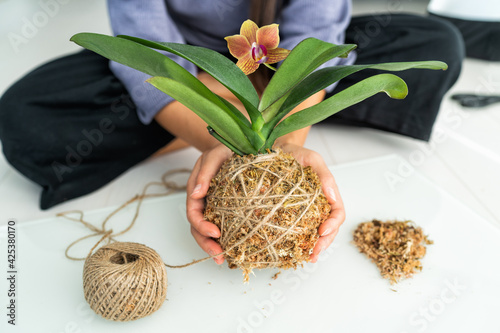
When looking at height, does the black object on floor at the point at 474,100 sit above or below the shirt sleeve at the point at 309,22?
below

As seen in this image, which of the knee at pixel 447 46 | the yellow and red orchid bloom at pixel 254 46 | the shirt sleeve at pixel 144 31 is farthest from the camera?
the knee at pixel 447 46

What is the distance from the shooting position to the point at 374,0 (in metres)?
3.19

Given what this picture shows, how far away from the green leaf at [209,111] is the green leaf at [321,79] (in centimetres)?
6

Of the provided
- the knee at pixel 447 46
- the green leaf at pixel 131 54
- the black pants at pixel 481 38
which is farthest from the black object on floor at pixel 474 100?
the green leaf at pixel 131 54

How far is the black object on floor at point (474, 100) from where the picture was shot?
1.80 meters

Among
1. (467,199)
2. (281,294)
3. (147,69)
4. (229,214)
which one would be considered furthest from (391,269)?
(147,69)

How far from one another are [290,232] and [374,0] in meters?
2.92

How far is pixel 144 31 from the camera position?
3.98ft

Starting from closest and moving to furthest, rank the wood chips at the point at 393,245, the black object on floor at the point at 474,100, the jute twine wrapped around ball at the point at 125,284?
the jute twine wrapped around ball at the point at 125,284 → the wood chips at the point at 393,245 → the black object on floor at the point at 474,100

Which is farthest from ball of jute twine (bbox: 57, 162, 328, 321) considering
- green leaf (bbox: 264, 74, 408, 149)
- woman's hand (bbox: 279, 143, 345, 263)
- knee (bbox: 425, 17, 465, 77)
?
knee (bbox: 425, 17, 465, 77)

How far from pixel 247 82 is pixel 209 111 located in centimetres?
10

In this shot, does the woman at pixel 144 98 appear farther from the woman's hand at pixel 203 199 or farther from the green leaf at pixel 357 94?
the green leaf at pixel 357 94

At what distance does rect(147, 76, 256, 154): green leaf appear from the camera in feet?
2.22

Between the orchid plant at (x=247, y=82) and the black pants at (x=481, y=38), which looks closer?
the orchid plant at (x=247, y=82)
